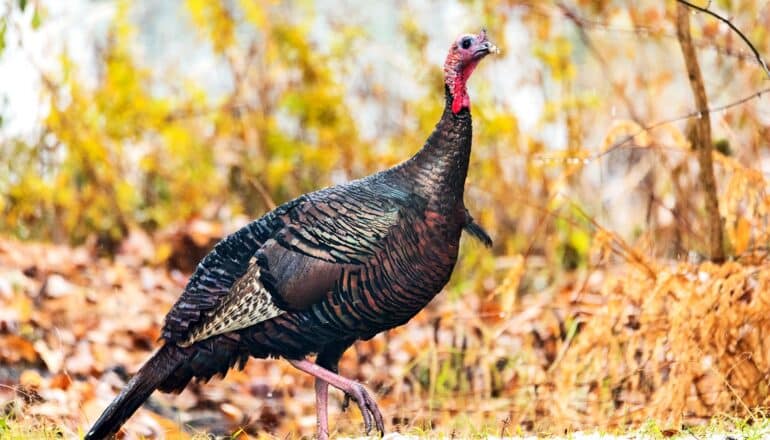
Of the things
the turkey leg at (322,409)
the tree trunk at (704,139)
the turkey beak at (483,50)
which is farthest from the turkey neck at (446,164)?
the tree trunk at (704,139)

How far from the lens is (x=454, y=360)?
5.97 meters

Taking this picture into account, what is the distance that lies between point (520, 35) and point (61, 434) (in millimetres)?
6016

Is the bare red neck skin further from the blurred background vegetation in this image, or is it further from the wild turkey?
the blurred background vegetation

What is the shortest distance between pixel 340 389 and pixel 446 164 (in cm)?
81

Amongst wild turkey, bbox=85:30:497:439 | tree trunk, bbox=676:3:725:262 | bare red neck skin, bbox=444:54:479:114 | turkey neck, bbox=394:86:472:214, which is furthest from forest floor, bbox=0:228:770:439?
bare red neck skin, bbox=444:54:479:114

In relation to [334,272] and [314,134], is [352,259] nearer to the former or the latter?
[334,272]

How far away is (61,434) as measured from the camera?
4.34 metres

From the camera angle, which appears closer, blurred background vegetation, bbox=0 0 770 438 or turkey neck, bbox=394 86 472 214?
turkey neck, bbox=394 86 472 214

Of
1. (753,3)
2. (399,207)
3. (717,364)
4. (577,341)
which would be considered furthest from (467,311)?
(399,207)

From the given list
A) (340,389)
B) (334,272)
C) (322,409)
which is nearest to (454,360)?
(322,409)

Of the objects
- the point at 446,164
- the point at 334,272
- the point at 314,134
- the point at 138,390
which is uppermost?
the point at 314,134

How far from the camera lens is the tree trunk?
4812 mm

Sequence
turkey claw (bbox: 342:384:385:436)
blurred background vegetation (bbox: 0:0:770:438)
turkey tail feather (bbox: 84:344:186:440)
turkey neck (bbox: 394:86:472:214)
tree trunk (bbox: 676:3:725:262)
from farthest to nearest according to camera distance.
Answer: blurred background vegetation (bbox: 0:0:770:438) → tree trunk (bbox: 676:3:725:262) → turkey tail feather (bbox: 84:344:186:440) → turkey neck (bbox: 394:86:472:214) → turkey claw (bbox: 342:384:385:436)

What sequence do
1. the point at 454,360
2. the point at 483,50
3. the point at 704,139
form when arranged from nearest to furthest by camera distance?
the point at 483,50
the point at 704,139
the point at 454,360
